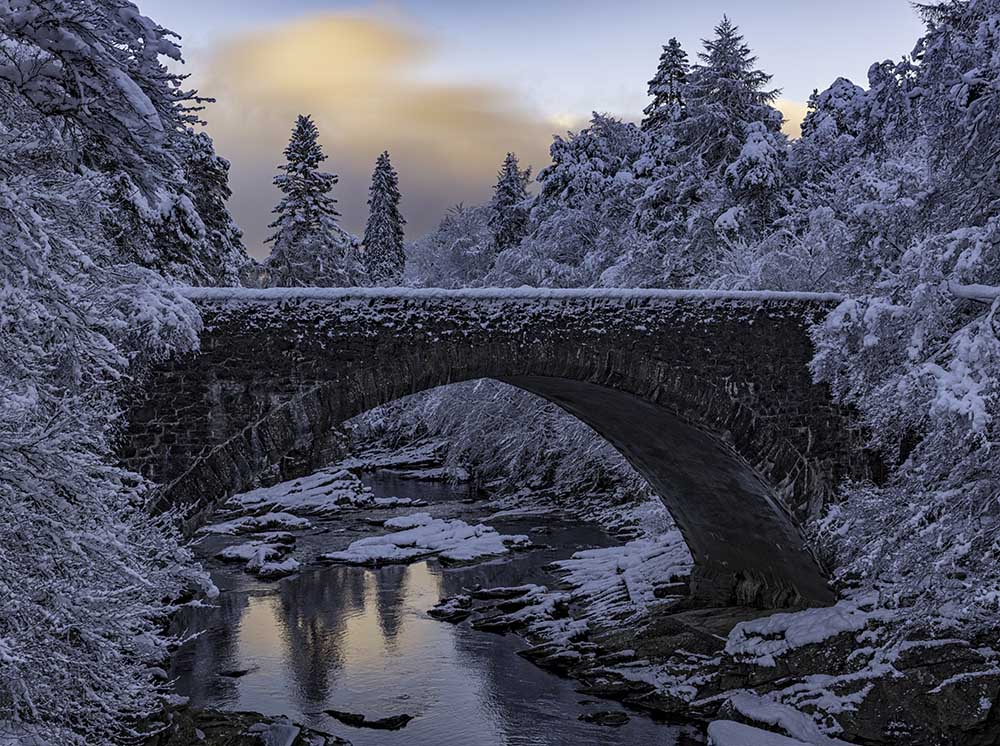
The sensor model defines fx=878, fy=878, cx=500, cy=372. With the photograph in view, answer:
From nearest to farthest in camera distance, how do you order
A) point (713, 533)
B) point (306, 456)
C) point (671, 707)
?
point (306, 456) → point (671, 707) → point (713, 533)

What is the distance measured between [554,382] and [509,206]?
2549cm

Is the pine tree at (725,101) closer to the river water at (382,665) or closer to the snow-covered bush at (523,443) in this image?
the snow-covered bush at (523,443)

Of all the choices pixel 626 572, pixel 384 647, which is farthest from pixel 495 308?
pixel 626 572

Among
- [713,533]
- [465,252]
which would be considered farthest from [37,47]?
[465,252]

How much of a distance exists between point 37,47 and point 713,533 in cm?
1418

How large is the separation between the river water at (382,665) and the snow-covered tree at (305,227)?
44.3 ft

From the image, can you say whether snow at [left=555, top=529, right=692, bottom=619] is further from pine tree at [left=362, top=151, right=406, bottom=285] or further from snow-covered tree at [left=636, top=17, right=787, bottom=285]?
pine tree at [left=362, top=151, right=406, bottom=285]

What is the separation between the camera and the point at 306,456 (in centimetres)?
1129

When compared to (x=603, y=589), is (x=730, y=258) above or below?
above

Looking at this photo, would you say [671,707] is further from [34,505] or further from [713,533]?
[34,505]

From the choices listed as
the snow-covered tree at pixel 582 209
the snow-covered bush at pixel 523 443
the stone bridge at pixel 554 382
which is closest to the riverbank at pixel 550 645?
the snow-covered bush at pixel 523 443

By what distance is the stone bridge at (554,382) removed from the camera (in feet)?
34.4

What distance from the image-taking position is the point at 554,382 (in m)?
13.3

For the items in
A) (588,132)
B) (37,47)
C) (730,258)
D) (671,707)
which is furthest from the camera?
(588,132)
